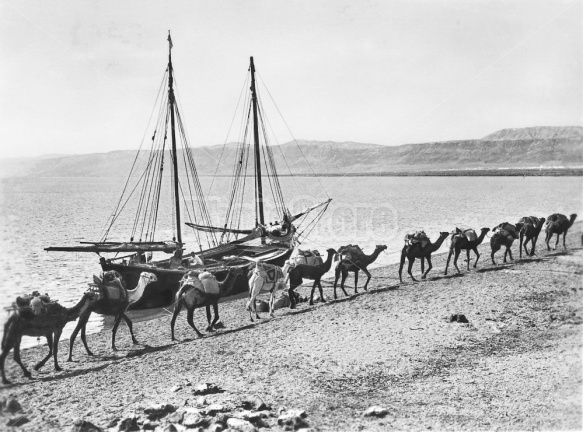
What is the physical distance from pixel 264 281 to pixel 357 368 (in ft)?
18.1

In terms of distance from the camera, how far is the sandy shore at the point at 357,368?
25.4 ft

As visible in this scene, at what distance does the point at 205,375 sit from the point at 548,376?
5.68m

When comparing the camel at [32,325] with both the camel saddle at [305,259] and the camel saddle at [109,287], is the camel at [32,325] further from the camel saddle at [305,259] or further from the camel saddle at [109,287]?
the camel saddle at [305,259]

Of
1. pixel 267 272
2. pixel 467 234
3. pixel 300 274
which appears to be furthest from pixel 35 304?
pixel 467 234

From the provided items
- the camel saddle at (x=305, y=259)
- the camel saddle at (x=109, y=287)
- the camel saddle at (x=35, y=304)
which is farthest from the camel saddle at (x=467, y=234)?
the camel saddle at (x=35, y=304)

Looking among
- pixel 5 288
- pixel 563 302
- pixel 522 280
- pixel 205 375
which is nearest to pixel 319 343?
pixel 205 375

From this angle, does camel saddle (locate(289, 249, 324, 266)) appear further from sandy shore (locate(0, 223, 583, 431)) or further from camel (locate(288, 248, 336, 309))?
sandy shore (locate(0, 223, 583, 431))

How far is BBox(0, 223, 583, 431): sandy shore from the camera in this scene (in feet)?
25.4

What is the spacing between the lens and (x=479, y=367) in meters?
9.52

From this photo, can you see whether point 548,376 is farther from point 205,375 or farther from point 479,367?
point 205,375

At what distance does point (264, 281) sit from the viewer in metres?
14.9

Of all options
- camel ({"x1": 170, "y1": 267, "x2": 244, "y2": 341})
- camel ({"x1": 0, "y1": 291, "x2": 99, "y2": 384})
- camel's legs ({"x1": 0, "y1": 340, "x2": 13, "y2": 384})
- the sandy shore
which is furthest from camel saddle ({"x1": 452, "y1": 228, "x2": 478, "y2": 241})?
camel's legs ({"x1": 0, "y1": 340, "x2": 13, "y2": 384})

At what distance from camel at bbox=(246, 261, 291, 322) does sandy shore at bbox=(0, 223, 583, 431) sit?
498mm

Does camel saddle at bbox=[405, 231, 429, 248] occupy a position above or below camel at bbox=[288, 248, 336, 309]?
above
